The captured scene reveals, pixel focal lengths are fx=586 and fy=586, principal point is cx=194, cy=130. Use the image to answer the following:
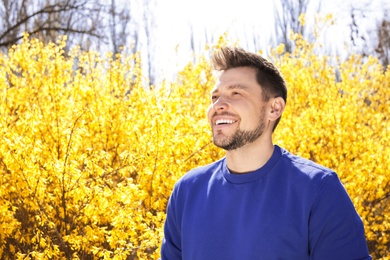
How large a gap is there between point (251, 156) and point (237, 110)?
143 millimetres

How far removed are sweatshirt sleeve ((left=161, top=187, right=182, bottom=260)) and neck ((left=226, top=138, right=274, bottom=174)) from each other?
262 mm

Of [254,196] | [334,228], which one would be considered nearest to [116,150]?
[254,196]

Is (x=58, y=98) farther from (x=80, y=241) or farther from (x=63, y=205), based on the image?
(x=80, y=241)

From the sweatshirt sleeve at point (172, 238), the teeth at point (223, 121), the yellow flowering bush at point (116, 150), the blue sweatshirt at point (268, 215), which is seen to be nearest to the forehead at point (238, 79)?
the teeth at point (223, 121)

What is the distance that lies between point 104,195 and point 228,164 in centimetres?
234

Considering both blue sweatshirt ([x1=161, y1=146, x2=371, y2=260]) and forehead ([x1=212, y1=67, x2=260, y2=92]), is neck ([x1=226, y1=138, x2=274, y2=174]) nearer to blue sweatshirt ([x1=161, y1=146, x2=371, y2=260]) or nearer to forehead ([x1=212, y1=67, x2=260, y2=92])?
blue sweatshirt ([x1=161, y1=146, x2=371, y2=260])

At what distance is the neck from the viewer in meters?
1.73

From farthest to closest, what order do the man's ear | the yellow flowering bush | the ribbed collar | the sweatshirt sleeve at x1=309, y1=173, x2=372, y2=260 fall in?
1. the yellow flowering bush
2. the man's ear
3. the ribbed collar
4. the sweatshirt sleeve at x1=309, y1=173, x2=372, y2=260

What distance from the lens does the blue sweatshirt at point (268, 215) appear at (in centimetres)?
149

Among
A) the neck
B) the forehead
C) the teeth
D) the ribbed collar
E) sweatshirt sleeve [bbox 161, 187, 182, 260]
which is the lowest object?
sweatshirt sleeve [bbox 161, 187, 182, 260]

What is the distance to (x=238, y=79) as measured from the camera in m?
1.79

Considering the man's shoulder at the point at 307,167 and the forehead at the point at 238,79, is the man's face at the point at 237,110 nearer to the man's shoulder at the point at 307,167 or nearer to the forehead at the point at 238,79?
the forehead at the point at 238,79

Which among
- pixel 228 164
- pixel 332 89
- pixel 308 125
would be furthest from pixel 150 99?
pixel 228 164

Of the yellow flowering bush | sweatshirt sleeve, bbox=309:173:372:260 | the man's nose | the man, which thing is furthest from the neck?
the yellow flowering bush
